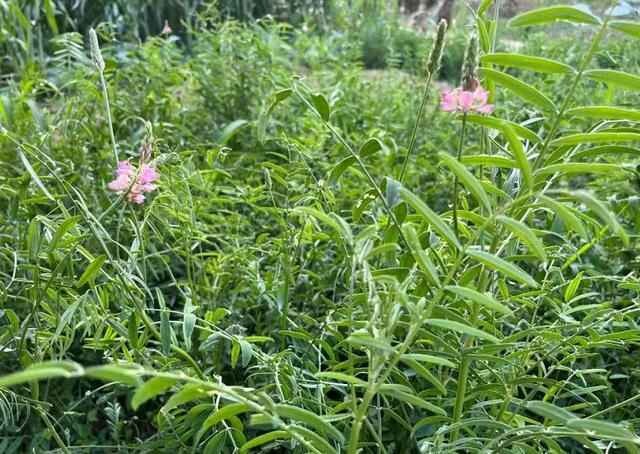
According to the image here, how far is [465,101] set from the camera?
0.78 m

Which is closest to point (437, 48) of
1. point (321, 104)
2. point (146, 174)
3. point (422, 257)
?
point (321, 104)

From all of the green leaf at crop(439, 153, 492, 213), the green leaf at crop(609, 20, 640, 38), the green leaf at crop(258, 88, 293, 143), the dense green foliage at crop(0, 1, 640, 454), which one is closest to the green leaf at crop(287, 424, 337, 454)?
the dense green foliage at crop(0, 1, 640, 454)

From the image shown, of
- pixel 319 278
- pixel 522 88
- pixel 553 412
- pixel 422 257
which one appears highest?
pixel 522 88

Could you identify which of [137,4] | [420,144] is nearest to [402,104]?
[420,144]

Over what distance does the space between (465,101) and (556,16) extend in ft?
0.39

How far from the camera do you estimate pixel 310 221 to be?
40.4 inches

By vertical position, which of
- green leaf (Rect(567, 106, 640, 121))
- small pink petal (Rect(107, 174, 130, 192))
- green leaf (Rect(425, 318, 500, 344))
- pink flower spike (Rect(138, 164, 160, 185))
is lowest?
green leaf (Rect(425, 318, 500, 344))

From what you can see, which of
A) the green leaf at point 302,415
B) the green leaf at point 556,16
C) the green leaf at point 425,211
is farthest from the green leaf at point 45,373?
the green leaf at point 556,16

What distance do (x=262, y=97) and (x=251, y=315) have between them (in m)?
0.86

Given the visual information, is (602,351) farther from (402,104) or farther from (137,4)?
(137,4)

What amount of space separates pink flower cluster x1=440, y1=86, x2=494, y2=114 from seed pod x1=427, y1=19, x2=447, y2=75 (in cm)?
4

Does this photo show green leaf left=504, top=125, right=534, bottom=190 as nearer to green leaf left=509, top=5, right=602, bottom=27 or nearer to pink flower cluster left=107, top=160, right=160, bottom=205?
green leaf left=509, top=5, right=602, bottom=27

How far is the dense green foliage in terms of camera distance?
2.24 ft

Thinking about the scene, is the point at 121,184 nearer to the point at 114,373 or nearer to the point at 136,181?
the point at 136,181
